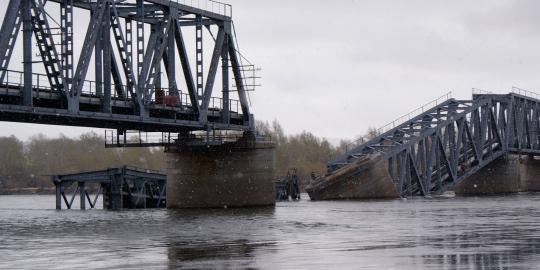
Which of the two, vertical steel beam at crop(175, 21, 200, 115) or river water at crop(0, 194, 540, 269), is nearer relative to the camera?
river water at crop(0, 194, 540, 269)

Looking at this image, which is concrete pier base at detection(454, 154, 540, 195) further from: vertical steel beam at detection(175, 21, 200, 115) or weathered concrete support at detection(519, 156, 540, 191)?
vertical steel beam at detection(175, 21, 200, 115)

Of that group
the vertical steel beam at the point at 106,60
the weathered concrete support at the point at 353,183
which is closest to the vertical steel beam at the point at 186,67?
the vertical steel beam at the point at 106,60

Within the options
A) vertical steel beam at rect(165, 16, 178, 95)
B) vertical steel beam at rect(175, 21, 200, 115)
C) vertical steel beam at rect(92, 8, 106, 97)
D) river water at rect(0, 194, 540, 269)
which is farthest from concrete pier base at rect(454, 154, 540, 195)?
river water at rect(0, 194, 540, 269)

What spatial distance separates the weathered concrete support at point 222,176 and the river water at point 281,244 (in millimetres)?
21472

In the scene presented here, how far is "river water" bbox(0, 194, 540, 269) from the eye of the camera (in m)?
28.9

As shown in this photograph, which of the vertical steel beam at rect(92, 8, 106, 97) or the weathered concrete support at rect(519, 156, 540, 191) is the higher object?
the vertical steel beam at rect(92, 8, 106, 97)

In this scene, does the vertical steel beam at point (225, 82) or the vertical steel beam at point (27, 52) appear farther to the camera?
the vertical steel beam at point (225, 82)

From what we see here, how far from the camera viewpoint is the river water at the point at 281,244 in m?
28.9

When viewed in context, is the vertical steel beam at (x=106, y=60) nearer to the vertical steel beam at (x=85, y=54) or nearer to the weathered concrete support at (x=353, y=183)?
the vertical steel beam at (x=85, y=54)

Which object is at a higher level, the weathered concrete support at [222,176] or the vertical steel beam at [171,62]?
the vertical steel beam at [171,62]

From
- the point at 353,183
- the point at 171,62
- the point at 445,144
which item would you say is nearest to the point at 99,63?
the point at 171,62

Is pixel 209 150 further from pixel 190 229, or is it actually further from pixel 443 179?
pixel 443 179

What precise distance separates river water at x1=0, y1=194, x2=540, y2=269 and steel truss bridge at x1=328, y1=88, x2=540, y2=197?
51.4 metres

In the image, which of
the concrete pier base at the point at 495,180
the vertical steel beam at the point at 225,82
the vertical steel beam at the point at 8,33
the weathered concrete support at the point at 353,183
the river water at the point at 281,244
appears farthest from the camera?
the concrete pier base at the point at 495,180
